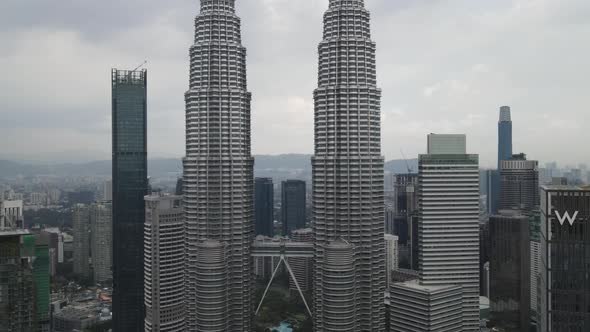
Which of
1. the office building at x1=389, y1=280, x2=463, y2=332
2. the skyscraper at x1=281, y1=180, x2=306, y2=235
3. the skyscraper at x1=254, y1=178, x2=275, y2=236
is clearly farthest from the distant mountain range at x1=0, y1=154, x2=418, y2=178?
the office building at x1=389, y1=280, x2=463, y2=332

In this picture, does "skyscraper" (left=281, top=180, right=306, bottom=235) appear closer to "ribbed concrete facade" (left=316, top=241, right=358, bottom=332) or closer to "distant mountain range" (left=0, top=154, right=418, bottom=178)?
"distant mountain range" (left=0, top=154, right=418, bottom=178)

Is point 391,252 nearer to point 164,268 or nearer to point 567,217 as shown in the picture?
point 164,268

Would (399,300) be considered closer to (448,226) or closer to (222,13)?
(448,226)

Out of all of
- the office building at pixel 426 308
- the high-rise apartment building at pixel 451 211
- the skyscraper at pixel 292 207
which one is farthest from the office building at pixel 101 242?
the high-rise apartment building at pixel 451 211

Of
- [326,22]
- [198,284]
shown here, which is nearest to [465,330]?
[198,284]

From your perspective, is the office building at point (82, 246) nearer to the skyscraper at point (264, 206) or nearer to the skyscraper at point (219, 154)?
the skyscraper at point (264, 206)

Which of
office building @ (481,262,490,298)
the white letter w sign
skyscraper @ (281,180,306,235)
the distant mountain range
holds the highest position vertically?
the distant mountain range
